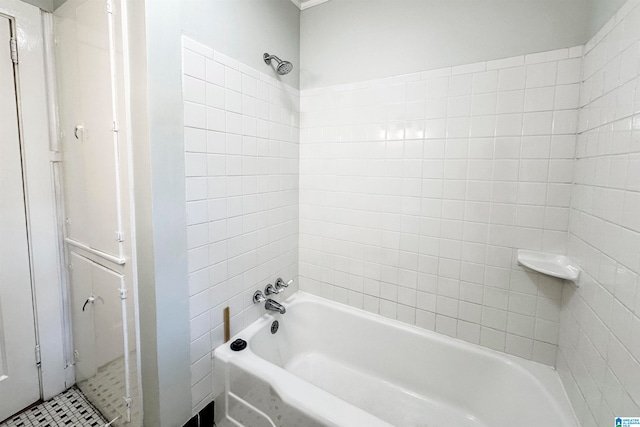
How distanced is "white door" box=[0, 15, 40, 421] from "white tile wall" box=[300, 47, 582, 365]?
1534 millimetres

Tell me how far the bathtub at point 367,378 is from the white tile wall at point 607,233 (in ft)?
0.79

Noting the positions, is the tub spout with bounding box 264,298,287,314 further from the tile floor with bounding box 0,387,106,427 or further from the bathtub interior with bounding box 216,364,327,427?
the tile floor with bounding box 0,387,106,427

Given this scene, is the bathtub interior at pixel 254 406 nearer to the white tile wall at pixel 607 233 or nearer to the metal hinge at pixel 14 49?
the white tile wall at pixel 607 233

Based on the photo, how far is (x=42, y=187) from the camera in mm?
1505

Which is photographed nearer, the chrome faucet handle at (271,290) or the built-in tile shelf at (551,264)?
the built-in tile shelf at (551,264)

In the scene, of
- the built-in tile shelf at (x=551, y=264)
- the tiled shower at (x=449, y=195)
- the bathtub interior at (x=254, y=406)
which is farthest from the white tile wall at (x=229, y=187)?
the built-in tile shelf at (x=551, y=264)

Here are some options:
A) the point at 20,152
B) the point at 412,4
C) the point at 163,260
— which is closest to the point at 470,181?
the point at 412,4

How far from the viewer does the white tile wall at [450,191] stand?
50.2 inches

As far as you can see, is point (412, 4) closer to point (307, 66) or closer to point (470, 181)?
point (307, 66)

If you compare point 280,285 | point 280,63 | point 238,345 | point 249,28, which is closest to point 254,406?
point 238,345

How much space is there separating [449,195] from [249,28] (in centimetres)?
139

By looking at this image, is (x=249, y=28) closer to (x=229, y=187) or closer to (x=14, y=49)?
(x=229, y=187)

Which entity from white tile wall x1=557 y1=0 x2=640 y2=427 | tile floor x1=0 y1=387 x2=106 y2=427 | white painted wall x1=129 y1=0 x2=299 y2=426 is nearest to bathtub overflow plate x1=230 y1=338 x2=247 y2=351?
white painted wall x1=129 y1=0 x2=299 y2=426

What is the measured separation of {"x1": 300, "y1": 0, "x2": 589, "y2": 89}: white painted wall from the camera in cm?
123
